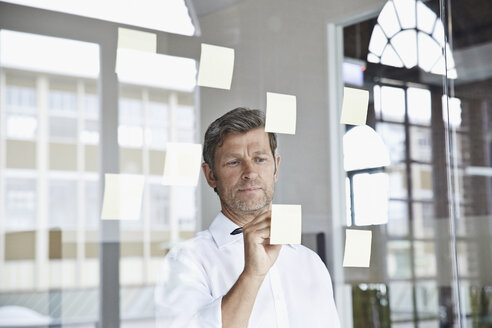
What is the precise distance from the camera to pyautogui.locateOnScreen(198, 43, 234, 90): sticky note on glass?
920 millimetres

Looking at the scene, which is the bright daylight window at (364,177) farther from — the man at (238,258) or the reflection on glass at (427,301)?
the reflection on glass at (427,301)

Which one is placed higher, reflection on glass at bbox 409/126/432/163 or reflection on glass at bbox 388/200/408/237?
reflection on glass at bbox 409/126/432/163

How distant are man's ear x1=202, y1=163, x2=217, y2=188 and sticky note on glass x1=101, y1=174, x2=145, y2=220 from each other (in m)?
0.11

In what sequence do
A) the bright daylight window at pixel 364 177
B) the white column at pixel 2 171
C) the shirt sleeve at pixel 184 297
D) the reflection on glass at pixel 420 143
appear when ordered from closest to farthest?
the white column at pixel 2 171 < the shirt sleeve at pixel 184 297 < the bright daylight window at pixel 364 177 < the reflection on glass at pixel 420 143

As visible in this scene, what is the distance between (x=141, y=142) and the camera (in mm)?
833

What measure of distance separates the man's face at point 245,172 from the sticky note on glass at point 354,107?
259 mm

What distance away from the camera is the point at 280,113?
1.02m

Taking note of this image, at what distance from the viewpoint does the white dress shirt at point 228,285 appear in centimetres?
85

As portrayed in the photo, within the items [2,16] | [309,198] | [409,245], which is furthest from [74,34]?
[409,245]

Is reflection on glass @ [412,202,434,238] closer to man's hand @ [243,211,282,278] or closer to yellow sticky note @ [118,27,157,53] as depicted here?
man's hand @ [243,211,282,278]

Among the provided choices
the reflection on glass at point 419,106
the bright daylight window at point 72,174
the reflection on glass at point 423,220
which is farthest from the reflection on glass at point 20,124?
the reflection on glass at point 423,220

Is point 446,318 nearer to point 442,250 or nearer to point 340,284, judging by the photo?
point 442,250

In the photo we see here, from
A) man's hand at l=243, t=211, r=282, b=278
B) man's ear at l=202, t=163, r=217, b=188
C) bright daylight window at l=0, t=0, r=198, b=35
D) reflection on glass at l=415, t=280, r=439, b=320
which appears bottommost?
reflection on glass at l=415, t=280, r=439, b=320

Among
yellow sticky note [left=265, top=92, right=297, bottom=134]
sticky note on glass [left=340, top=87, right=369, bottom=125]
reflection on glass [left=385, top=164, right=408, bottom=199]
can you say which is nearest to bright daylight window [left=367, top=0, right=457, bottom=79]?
sticky note on glass [left=340, top=87, right=369, bottom=125]
